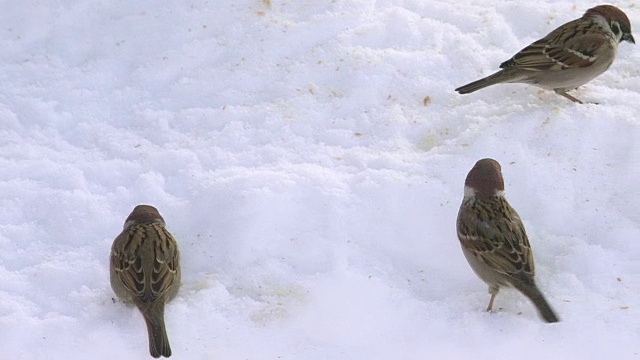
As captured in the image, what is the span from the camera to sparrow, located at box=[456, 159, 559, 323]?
4.35 meters

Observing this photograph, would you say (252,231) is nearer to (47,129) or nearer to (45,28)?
(47,129)

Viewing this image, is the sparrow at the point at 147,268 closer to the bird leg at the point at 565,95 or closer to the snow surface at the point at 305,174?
the snow surface at the point at 305,174

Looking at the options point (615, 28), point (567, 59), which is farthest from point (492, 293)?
point (615, 28)

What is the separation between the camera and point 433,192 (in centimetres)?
496

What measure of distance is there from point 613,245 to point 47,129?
2.97 metres

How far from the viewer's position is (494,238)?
446 centimetres

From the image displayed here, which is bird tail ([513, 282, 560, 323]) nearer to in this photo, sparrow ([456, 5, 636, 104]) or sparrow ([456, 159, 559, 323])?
sparrow ([456, 159, 559, 323])

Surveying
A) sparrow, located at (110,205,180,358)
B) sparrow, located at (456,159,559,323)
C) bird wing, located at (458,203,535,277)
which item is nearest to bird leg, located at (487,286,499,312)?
sparrow, located at (456,159,559,323)

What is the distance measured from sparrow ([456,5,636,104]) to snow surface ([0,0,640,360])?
14 centimetres

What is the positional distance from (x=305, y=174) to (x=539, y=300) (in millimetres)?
1367

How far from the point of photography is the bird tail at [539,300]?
4262 millimetres

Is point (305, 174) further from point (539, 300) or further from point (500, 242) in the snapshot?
point (539, 300)

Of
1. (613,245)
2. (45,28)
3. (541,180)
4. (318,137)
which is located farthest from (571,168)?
(45,28)

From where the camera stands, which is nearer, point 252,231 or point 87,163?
point 252,231
